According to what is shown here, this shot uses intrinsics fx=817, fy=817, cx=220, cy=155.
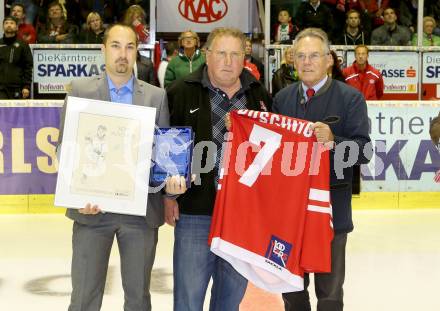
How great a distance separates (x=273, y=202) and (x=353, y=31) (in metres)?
8.43

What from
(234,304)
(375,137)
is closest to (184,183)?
(234,304)

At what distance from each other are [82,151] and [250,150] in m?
0.78

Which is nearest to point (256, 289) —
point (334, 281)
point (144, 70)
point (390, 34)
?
point (334, 281)

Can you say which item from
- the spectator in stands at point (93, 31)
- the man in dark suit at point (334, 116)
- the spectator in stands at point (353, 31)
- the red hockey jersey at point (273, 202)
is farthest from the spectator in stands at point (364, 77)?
the red hockey jersey at point (273, 202)

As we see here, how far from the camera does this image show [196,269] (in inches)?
149

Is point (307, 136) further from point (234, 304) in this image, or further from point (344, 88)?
point (234, 304)

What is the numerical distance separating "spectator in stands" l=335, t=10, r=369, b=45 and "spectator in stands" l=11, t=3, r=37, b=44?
4433 millimetres

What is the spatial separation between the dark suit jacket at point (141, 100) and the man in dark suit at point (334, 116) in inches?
23.2

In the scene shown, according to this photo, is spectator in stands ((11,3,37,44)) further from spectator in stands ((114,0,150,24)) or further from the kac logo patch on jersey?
the kac logo patch on jersey

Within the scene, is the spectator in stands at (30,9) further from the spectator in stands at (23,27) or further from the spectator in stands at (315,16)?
the spectator in stands at (315,16)

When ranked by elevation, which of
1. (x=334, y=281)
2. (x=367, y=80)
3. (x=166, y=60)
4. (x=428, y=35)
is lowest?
(x=334, y=281)

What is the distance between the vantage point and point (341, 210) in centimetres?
390

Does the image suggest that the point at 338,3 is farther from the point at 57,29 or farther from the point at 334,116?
the point at 334,116

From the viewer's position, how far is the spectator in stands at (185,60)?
31.0ft
